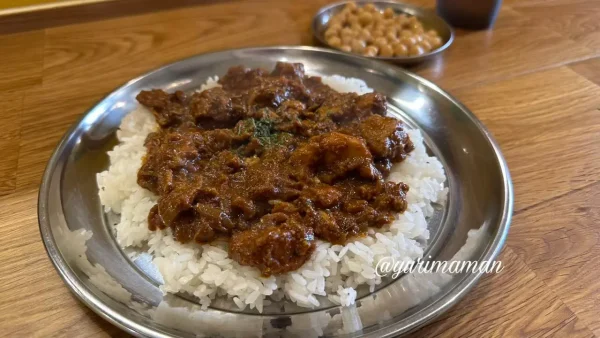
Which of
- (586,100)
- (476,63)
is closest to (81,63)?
(476,63)

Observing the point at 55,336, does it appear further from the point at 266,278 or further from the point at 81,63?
the point at 81,63

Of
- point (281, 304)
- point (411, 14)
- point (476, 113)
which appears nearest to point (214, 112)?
point (281, 304)

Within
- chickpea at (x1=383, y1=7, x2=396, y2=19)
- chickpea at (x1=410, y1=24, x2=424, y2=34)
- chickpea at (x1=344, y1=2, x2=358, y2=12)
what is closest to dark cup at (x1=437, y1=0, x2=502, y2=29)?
chickpea at (x1=410, y1=24, x2=424, y2=34)

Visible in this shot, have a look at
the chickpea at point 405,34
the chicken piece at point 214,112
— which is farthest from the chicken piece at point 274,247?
the chickpea at point 405,34

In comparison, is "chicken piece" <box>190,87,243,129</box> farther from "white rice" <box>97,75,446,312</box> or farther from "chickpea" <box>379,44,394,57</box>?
"chickpea" <box>379,44,394,57</box>

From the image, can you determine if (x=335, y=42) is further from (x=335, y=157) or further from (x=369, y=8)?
(x=335, y=157)

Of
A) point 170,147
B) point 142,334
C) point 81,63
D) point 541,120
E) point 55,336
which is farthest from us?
point 81,63
